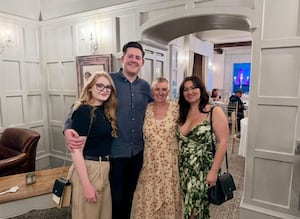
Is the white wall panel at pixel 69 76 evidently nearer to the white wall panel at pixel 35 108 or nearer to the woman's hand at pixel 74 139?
the white wall panel at pixel 35 108

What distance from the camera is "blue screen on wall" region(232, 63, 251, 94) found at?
10.0 meters

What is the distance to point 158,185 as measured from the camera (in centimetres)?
190

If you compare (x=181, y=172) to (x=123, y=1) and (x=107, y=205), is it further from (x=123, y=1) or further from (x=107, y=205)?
(x=123, y=1)

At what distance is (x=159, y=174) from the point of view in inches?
73.8

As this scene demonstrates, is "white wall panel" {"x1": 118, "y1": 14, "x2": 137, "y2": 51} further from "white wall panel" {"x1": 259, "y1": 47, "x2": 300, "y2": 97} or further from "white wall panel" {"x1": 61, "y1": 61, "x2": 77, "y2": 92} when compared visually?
"white wall panel" {"x1": 259, "y1": 47, "x2": 300, "y2": 97}

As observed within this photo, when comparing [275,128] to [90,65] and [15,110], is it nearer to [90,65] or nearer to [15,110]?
[90,65]

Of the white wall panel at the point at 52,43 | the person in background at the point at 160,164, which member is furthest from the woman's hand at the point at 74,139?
the white wall panel at the point at 52,43

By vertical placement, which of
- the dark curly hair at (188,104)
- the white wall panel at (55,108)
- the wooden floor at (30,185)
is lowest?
the wooden floor at (30,185)

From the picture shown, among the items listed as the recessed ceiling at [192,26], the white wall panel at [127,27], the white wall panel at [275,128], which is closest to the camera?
the white wall panel at [275,128]

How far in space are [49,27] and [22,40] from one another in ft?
1.61

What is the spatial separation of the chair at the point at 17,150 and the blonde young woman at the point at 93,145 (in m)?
1.80

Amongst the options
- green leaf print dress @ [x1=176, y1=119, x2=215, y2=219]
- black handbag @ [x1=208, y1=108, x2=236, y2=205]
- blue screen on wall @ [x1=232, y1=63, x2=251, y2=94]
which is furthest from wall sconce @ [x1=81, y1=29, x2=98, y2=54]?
Answer: blue screen on wall @ [x1=232, y1=63, x2=251, y2=94]

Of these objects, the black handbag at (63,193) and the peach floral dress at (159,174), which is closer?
the black handbag at (63,193)

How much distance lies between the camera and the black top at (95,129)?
5.00 feet
